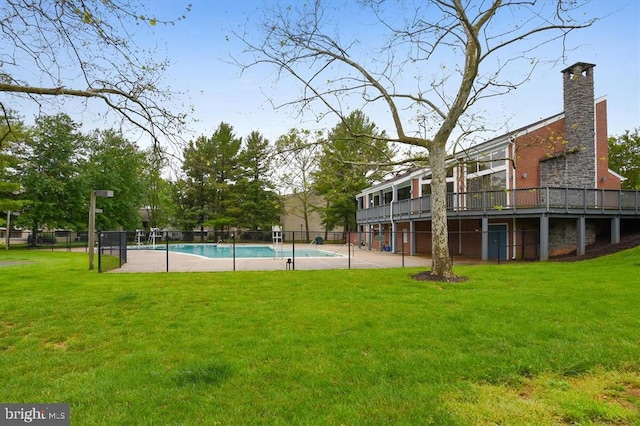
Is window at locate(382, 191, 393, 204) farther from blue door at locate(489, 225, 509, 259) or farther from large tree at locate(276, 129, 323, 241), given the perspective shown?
blue door at locate(489, 225, 509, 259)

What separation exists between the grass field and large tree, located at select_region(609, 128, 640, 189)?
3129cm

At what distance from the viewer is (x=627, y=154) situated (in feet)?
104

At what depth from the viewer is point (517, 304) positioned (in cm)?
683

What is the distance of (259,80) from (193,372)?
8.37m

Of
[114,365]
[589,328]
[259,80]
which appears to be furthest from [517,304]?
[259,80]

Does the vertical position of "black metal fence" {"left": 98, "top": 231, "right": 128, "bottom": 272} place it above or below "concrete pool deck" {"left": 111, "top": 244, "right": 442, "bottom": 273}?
above

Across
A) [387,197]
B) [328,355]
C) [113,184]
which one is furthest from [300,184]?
[328,355]

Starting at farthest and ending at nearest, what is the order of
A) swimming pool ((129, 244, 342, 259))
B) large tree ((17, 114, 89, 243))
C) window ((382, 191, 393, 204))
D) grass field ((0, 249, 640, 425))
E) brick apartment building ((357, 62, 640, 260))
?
large tree ((17, 114, 89, 243)) < window ((382, 191, 393, 204)) < swimming pool ((129, 244, 342, 259)) < brick apartment building ((357, 62, 640, 260)) < grass field ((0, 249, 640, 425))

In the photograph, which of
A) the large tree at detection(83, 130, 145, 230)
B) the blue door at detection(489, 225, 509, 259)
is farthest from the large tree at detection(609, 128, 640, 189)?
the large tree at detection(83, 130, 145, 230)

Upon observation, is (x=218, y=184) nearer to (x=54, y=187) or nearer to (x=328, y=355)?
(x=54, y=187)

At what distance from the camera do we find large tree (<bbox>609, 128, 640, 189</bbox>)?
1234 inches

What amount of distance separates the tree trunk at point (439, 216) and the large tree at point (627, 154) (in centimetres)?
3063

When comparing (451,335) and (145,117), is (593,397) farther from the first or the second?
(145,117)

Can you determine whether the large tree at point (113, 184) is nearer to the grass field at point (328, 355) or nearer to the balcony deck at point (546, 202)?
the balcony deck at point (546, 202)
